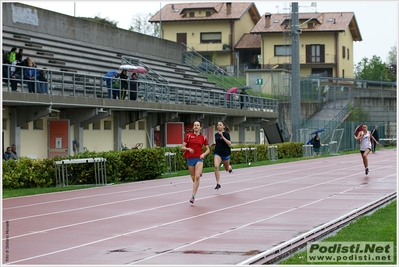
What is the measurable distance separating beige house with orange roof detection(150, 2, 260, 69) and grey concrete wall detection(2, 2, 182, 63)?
3544 cm

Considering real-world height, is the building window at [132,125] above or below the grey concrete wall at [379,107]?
below

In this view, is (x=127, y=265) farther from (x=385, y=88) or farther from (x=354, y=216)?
(x=385, y=88)

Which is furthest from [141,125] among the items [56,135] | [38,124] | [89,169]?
[89,169]

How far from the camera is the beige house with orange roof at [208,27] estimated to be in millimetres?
92250

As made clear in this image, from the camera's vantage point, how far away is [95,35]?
46.1 meters

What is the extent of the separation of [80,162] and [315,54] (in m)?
68.7

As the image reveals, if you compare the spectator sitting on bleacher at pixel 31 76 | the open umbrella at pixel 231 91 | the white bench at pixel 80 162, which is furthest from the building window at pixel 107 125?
the open umbrella at pixel 231 91

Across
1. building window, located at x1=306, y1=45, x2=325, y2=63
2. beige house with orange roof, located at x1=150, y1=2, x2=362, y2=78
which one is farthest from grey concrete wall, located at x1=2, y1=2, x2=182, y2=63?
building window, located at x1=306, y1=45, x2=325, y2=63

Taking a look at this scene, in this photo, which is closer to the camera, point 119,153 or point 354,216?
point 354,216

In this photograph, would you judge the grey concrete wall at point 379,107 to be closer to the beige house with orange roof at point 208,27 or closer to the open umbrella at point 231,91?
the open umbrella at point 231,91

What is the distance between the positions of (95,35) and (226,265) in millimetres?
36657

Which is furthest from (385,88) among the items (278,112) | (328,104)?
(278,112)

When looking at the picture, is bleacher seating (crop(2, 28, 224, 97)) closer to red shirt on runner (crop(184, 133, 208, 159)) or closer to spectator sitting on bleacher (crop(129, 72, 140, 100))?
spectator sitting on bleacher (crop(129, 72, 140, 100))

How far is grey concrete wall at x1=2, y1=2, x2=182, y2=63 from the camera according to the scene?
39250mm
